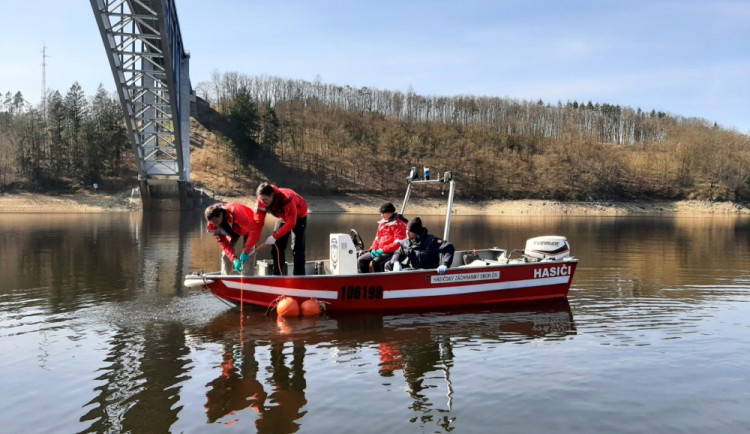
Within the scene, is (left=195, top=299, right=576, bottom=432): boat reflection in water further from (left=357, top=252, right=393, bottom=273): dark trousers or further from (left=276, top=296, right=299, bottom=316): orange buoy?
(left=357, top=252, right=393, bottom=273): dark trousers

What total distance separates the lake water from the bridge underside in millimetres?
23266

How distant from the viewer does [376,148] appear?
258 feet

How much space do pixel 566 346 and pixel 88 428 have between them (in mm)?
7015

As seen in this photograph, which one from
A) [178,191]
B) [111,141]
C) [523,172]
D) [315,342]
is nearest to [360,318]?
[315,342]

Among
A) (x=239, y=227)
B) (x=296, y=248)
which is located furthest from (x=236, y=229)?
(x=296, y=248)

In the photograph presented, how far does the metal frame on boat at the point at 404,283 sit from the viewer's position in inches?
445

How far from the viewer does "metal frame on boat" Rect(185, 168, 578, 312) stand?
1130 centimetres

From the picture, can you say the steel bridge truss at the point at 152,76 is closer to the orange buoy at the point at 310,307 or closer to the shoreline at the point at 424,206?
the shoreline at the point at 424,206

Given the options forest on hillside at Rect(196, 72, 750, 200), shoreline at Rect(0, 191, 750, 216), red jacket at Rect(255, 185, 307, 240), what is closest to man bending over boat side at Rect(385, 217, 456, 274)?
red jacket at Rect(255, 185, 307, 240)

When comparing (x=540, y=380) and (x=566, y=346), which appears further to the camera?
(x=566, y=346)

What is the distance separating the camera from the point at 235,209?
1108 centimetres

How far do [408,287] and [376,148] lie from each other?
2665 inches

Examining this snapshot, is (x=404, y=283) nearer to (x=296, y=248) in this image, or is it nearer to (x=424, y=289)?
(x=424, y=289)

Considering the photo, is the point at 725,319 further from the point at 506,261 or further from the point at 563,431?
the point at 563,431
